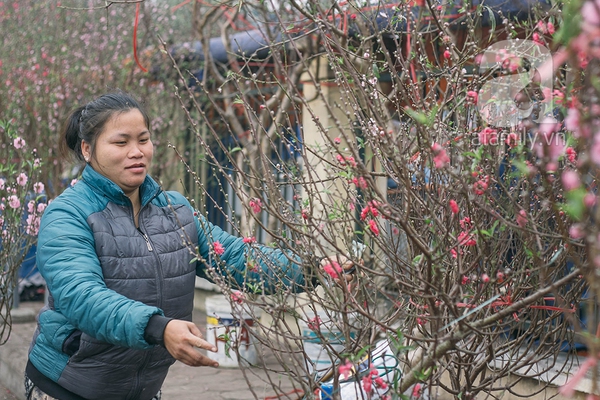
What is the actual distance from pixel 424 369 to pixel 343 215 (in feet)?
Result: 3.30

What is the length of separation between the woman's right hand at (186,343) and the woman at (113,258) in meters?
0.43

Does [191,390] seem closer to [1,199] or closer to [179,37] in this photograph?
[1,199]

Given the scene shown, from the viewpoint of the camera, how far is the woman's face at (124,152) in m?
3.14

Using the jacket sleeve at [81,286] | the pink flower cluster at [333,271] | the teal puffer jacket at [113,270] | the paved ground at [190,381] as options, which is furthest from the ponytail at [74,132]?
the paved ground at [190,381]

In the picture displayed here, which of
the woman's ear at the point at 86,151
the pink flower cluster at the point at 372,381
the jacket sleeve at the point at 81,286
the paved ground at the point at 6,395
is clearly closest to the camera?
the pink flower cluster at the point at 372,381

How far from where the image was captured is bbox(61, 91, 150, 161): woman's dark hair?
3.22 meters

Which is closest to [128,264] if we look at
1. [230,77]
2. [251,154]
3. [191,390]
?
[230,77]

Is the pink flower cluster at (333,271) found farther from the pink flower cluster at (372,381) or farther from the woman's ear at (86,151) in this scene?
the woman's ear at (86,151)

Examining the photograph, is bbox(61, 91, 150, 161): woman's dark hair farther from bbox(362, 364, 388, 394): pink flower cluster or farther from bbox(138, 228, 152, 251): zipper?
bbox(362, 364, 388, 394): pink flower cluster

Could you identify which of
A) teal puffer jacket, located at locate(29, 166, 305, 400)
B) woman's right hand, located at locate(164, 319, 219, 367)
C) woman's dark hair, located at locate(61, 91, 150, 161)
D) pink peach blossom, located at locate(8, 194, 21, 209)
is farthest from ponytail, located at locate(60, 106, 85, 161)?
pink peach blossom, located at locate(8, 194, 21, 209)

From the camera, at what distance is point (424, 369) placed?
216 centimetres

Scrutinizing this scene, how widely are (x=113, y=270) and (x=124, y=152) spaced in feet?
1.55

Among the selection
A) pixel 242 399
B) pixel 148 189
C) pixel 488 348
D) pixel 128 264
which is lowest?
pixel 242 399

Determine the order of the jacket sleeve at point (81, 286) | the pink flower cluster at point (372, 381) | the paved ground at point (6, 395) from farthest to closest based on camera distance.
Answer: the paved ground at point (6, 395), the jacket sleeve at point (81, 286), the pink flower cluster at point (372, 381)
